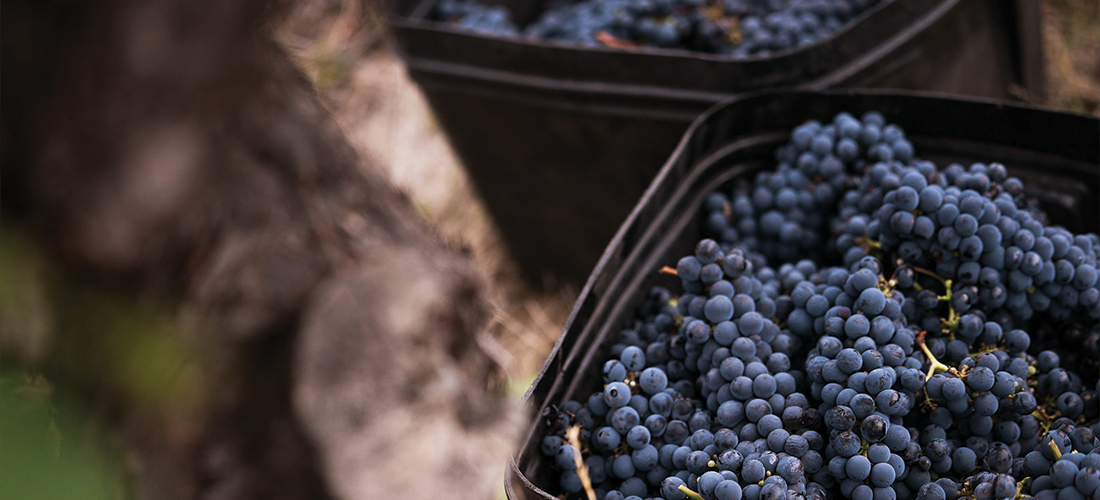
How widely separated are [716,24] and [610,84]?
0.25 metres

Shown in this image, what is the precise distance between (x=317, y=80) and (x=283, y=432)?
1438 mm

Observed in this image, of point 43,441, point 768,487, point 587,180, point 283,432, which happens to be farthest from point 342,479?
point 43,441

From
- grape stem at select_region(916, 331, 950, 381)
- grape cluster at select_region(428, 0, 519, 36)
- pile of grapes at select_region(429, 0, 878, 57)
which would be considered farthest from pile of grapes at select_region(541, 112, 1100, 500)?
grape cluster at select_region(428, 0, 519, 36)

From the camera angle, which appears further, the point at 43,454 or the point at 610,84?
the point at 610,84

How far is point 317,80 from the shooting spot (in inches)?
93.6

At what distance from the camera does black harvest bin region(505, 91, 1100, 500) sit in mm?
839

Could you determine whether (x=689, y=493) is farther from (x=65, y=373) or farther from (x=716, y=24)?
(x=716, y=24)

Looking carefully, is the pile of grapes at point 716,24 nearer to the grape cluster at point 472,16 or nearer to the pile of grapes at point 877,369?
the grape cluster at point 472,16

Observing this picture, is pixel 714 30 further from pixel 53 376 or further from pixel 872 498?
pixel 53 376

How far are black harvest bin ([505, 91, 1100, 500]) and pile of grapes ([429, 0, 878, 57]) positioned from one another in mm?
275

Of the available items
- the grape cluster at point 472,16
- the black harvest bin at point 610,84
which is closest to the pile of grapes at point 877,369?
the black harvest bin at point 610,84

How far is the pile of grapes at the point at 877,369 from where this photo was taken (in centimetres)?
67

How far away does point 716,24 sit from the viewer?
1.34 metres

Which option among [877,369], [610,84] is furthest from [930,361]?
[610,84]
